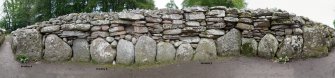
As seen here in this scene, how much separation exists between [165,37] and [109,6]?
11804 mm

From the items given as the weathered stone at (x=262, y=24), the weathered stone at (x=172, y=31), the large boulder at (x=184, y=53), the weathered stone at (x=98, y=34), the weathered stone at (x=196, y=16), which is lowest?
the large boulder at (x=184, y=53)

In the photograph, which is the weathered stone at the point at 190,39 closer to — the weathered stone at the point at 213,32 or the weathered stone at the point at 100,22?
the weathered stone at the point at 213,32

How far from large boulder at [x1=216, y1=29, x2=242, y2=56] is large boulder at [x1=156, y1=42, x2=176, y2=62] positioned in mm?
1701

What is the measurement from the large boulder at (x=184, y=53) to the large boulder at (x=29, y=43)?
475 centimetres

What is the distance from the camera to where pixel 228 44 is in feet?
63.1

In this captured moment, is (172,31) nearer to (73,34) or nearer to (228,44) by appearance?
(228,44)

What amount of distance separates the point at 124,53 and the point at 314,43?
21.7 feet

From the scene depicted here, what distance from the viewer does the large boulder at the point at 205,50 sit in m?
18.9

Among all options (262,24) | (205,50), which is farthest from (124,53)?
(262,24)

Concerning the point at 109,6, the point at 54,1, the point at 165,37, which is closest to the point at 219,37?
the point at 165,37

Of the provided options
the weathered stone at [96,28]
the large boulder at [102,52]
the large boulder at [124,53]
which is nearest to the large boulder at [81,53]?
the large boulder at [102,52]

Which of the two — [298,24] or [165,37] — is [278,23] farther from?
[165,37]

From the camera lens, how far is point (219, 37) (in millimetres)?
19297

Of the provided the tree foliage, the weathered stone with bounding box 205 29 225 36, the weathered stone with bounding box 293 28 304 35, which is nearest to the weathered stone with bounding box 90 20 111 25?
the weathered stone with bounding box 205 29 225 36
